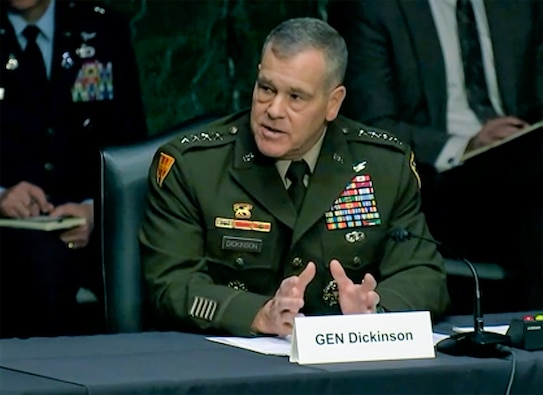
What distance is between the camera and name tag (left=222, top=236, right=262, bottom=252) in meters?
3.92

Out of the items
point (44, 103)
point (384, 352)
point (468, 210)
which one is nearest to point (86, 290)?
point (44, 103)

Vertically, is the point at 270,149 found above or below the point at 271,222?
above

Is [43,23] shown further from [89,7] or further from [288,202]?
[288,202]

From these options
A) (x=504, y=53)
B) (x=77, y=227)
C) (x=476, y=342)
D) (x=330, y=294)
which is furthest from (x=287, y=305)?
Result: (x=504, y=53)

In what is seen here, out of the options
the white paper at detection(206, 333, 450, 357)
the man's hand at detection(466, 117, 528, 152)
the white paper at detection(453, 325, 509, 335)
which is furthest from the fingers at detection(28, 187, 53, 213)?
the white paper at detection(453, 325, 509, 335)

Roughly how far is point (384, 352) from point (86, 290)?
5.69 ft

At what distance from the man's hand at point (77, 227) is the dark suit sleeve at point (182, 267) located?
913 mm

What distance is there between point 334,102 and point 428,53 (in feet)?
3.67

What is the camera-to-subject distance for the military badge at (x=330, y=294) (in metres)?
3.99

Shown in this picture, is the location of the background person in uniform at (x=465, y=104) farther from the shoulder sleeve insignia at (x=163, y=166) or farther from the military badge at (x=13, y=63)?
the shoulder sleeve insignia at (x=163, y=166)

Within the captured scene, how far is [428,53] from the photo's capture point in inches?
201

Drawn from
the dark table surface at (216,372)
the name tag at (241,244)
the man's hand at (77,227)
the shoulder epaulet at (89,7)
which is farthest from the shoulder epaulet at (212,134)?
the shoulder epaulet at (89,7)

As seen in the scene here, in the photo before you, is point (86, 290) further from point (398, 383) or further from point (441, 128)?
point (398, 383)

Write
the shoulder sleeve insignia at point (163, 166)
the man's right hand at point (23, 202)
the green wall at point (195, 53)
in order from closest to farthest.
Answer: the shoulder sleeve insignia at point (163, 166) < the man's right hand at point (23, 202) < the green wall at point (195, 53)
